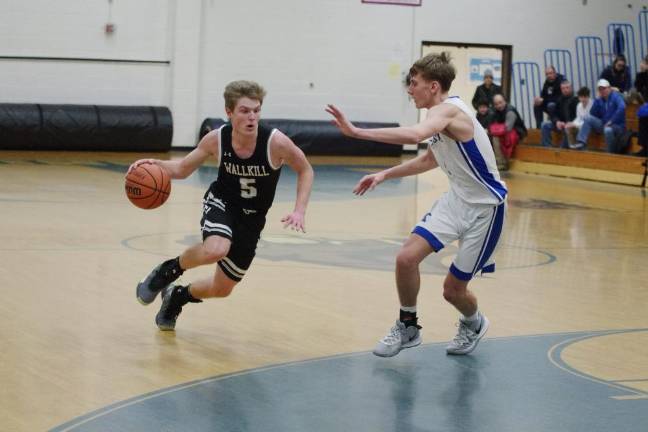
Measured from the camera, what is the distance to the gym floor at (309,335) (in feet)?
17.7

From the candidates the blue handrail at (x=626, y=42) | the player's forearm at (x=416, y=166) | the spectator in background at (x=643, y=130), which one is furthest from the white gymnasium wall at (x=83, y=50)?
the player's forearm at (x=416, y=166)

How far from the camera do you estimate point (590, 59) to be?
25469 mm

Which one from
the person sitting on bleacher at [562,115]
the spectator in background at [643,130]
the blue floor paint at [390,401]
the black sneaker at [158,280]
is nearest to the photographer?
the blue floor paint at [390,401]

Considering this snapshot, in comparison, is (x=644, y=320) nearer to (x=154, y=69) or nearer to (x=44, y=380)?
(x=44, y=380)

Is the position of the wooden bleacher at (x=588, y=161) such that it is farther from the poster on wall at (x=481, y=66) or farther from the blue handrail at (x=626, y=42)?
the poster on wall at (x=481, y=66)

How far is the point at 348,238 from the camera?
448 inches

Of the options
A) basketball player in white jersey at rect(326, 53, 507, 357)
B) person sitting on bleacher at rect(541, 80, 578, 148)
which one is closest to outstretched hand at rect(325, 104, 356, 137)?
basketball player in white jersey at rect(326, 53, 507, 357)

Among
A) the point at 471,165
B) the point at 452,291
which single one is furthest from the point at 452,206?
the point at 452,291

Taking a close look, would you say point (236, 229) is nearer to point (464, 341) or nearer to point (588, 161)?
point (464, 341)

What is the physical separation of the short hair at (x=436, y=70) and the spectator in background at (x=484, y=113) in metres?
14.7

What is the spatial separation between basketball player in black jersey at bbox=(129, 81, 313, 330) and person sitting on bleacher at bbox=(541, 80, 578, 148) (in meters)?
15.0

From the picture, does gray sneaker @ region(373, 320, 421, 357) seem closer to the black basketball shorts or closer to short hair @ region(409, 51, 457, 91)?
the black basketball shorts

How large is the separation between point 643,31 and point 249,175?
68.7 ft

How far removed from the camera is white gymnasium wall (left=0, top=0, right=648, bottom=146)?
2084 centimetres
